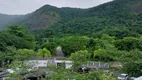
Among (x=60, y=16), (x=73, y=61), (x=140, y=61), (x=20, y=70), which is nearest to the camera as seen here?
(x=20, y=70)

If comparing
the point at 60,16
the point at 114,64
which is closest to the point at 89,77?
the point at 114,64

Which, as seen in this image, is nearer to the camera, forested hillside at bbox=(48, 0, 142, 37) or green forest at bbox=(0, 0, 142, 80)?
green forest at bbox=(0, 0, 142, 80)

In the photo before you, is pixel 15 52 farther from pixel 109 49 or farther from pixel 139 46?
pixel 139 46

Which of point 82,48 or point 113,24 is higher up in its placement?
point 113,24

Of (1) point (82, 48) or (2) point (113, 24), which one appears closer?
(1) point (82, 48)

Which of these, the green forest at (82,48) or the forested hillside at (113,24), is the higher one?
the forested hillside at (113,24)

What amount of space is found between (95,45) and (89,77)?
2036 centimetres

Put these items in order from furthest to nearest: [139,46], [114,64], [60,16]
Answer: [60,16], [139,46], [114,64]

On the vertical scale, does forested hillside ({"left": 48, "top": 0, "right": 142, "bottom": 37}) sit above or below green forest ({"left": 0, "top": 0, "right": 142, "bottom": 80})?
above

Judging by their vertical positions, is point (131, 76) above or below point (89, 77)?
below

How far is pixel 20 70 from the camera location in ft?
47.8

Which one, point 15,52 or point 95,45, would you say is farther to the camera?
point 95,45

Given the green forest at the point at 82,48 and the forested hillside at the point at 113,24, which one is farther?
the forested hillside at the point at 113,24

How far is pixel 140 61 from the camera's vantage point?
54.9 ft
